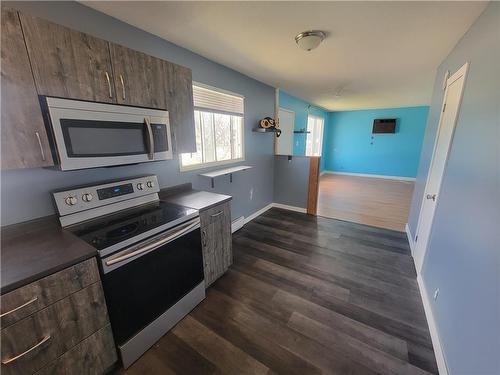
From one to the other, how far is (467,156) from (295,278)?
1827 mm

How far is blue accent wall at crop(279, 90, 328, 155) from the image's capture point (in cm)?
449

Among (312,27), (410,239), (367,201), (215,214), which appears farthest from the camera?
(367,201)

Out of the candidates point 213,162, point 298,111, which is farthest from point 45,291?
point 298,111

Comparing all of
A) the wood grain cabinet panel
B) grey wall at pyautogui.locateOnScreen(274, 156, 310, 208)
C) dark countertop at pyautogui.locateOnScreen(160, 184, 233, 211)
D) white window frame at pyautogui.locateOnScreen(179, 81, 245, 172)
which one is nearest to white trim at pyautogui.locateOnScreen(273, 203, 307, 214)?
grey wall at pyautogui.locateOnScreen(274, 156, 310, 208)

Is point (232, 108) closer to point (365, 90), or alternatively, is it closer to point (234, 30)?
point (234, 30)

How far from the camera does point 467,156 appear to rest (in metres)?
1.44

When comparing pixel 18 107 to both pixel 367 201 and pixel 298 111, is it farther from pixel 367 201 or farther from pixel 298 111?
pixel 367 201

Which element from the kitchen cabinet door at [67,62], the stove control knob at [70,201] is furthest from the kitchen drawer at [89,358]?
the kitchen cabinet door at [67,62]

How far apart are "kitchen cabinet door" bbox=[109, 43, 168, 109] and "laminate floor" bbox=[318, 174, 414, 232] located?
354 centimetres

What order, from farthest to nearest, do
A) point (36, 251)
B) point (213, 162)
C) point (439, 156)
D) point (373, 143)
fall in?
point (373, 143), point (213, 162), point (439, 156), point (36, 251)

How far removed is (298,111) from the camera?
521 centimetres

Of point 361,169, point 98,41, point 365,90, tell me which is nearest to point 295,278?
point 98,41

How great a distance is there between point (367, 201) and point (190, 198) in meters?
4.46

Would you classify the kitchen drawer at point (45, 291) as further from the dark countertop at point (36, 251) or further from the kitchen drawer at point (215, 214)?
the kitchen drawer at point (215, 214)
